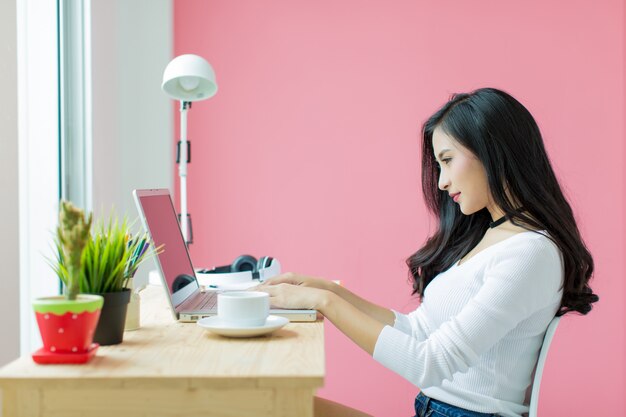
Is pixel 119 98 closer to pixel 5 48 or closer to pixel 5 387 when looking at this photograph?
pixel 5 48

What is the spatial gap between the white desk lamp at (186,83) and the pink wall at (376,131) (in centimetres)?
72

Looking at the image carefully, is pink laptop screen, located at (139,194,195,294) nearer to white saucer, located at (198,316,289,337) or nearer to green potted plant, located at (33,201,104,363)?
white saucer, located at (198,316,289,337)

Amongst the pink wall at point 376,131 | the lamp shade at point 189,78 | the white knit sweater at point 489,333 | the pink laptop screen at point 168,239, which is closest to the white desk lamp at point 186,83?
the lamp shade at point 189,78

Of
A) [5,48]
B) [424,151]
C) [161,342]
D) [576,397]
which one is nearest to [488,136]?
[424,151]

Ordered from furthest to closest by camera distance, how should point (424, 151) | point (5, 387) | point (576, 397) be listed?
point (576, 397) < point (424, 151) < point (5, 387)

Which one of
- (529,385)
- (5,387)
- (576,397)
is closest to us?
(5,387)

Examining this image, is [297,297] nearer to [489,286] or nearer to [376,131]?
[489,286]

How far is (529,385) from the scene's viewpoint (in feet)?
4.72

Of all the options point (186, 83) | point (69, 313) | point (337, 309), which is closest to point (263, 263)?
point (186, 83)

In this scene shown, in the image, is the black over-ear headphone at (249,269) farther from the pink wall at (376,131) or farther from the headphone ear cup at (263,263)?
the pink wall at (376,131)

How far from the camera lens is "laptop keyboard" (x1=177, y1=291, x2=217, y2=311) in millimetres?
1474

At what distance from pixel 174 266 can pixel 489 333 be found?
2.25 ft

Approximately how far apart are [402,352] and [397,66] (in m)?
1.98

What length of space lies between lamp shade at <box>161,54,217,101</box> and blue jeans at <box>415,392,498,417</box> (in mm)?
1166
